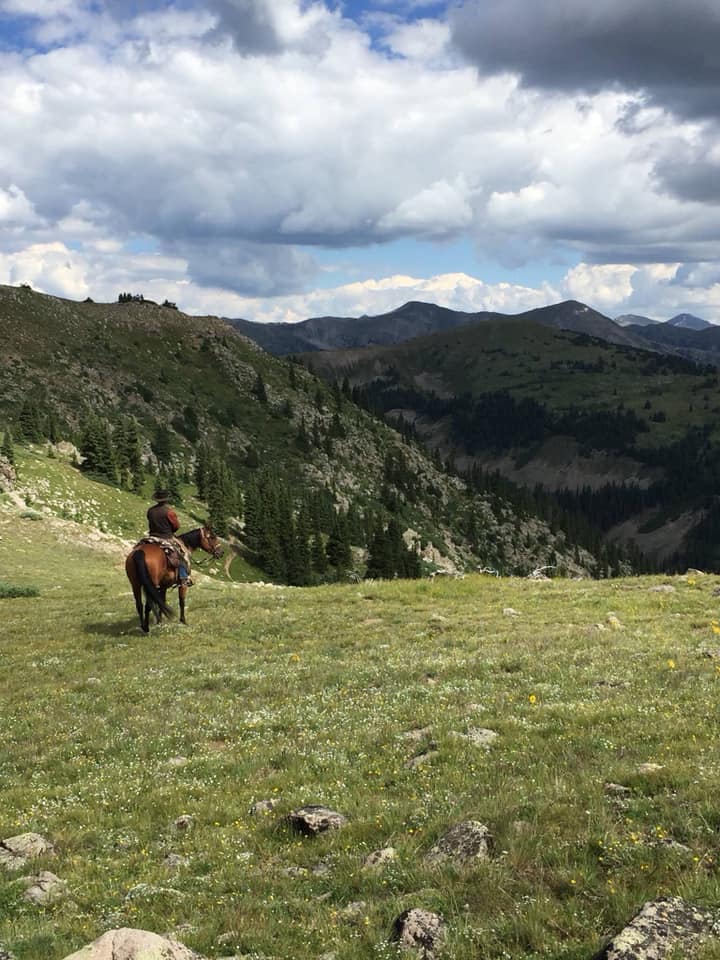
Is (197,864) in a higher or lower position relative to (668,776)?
lower

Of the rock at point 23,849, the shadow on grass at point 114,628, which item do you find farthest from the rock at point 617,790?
the shadow on grass at point 114,628

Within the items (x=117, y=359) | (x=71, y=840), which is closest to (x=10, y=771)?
(x=71, y=840)

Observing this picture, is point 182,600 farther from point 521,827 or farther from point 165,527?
point 521,827

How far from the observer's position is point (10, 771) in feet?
45.0

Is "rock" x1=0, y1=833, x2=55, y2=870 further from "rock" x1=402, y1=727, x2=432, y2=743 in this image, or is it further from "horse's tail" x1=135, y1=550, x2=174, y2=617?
"horse's tail" x1=135, y1=550, x2=174, y2=617

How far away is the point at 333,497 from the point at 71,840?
157m

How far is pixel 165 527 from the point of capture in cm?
2652

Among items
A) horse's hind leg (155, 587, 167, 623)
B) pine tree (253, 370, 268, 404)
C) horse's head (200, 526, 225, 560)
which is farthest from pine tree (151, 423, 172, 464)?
horse's hind leg (155, 587, 167, 623)

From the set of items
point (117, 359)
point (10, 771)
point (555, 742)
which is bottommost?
point (10, 771)

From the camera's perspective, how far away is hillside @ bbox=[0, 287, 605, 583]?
105250 mm

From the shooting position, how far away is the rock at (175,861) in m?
9.30

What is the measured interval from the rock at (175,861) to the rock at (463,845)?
3.72 metres

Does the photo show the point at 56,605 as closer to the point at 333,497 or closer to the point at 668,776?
the point at 668,776

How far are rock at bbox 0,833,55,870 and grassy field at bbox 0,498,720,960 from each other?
353 millimetres
